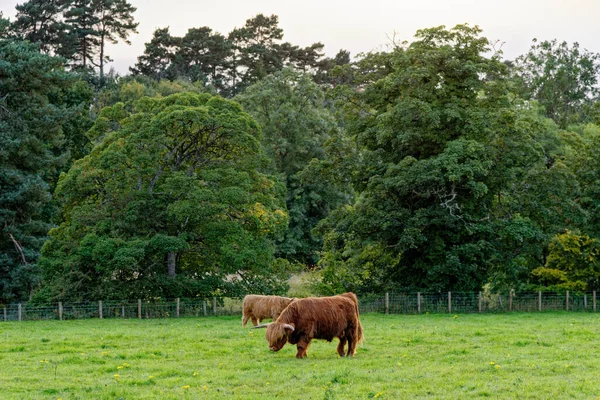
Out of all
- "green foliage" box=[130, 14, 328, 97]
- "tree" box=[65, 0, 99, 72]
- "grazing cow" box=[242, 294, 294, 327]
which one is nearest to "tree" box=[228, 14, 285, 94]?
"green foliage" box=[130, 14, 328, 97]

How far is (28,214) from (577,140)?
30.1 meters

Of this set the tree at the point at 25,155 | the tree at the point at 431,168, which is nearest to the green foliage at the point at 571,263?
the tree at the point at 431,168

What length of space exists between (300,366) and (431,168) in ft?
67.1

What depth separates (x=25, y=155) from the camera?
43.6 meters

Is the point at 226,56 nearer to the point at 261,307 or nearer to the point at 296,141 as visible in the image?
the point at 296,141

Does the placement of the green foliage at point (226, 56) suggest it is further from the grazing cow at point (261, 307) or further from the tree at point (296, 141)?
the grazing cow at point (261, 307)

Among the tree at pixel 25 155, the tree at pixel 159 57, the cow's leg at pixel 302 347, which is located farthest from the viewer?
the tree at pixel 159 57

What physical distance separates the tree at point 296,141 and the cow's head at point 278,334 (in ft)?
120

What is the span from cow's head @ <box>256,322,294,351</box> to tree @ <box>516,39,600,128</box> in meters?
62.2

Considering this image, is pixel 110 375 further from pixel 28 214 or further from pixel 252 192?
pixel 28 214

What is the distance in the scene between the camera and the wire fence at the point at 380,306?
33969mm

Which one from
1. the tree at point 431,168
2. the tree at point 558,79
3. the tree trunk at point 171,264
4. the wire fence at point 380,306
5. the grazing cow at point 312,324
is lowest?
the wire fence at point 380,306

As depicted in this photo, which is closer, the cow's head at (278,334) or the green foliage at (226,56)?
the cow's head at (278,334)

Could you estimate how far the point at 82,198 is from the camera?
37156mm
